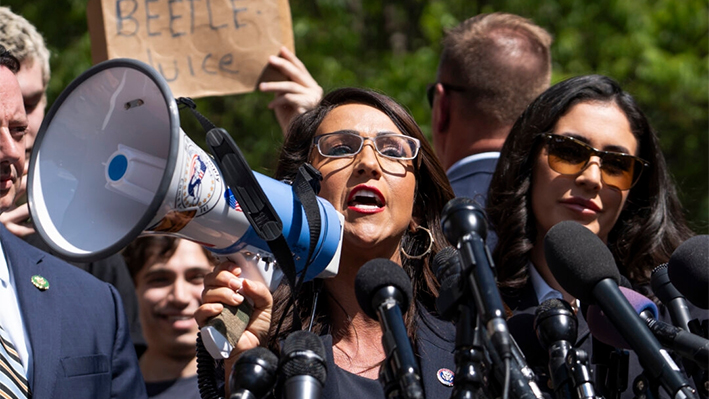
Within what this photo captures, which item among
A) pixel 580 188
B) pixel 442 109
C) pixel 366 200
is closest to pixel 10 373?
pixel 366 200

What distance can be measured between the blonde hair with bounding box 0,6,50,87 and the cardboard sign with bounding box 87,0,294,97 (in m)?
A: 0.30

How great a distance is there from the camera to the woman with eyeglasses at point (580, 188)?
3549mm

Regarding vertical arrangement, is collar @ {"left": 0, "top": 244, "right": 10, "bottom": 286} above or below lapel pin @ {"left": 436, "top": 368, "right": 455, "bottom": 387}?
above

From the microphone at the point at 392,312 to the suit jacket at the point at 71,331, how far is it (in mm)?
1314

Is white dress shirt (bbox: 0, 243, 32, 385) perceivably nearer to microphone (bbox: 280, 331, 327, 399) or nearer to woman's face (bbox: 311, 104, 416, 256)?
woman's face (bbox: 311, 104, 416, 256)

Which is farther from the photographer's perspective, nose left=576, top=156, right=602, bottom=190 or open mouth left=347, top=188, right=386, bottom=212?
nose left=576, top=156, right=602, bottom=190

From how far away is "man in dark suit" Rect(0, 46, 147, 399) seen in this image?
9.68ft

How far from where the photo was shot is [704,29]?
33.4 feet

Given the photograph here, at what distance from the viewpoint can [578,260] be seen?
2195 millimetres

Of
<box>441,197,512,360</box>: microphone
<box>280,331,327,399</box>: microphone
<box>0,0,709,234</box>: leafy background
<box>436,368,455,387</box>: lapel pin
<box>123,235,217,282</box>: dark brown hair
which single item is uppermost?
<box>441,197,512,360</box>: microphone

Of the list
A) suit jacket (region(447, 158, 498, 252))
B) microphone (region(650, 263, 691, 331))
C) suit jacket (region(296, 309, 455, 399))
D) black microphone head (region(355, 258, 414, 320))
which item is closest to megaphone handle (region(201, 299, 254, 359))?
suit jacket (region(296, 309, 455, 399))

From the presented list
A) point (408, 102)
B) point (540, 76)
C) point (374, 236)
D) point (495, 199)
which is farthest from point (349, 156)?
point (408, 102)

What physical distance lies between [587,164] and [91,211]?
6.27 feet

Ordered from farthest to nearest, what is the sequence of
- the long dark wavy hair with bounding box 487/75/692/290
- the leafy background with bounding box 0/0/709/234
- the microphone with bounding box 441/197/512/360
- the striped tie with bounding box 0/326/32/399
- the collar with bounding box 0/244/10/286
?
the leafy background with bounding box 0/0/709/234 < the long dark wavy hair with bounding box 487/75/692/290 < the collar with bounding box 0/244/10/286 < the striped tie with bounding box 0/326/32/399 < the microphone with bounding box 441/197/512/360
